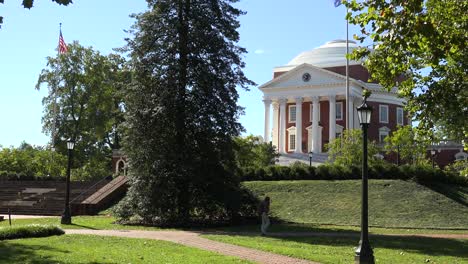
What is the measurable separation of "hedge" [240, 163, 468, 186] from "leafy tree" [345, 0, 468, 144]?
15917mm

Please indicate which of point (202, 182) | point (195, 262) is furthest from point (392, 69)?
point (202, 182)

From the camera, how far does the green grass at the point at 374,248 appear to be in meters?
12.7

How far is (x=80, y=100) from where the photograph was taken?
209 feet

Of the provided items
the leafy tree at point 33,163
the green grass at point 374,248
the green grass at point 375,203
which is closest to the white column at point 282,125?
the leafy tree at point 33,163

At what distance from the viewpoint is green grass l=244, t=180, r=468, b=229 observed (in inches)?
976

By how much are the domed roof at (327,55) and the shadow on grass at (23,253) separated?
220 feet

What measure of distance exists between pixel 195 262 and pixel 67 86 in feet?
184

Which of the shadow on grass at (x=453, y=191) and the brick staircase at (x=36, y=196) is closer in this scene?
the shadow on grass at (x=453, y=191)

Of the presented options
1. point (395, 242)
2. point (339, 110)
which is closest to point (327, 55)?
point (339, 110)

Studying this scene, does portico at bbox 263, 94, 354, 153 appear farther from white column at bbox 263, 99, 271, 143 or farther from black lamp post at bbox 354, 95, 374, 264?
black lamp post at bbox 354, 95, 374, 264

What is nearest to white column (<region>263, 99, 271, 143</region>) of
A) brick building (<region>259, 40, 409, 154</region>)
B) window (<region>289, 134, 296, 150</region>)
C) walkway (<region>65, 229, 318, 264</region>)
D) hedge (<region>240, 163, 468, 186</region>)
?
brick building (<region>259, 40, 409, 154</region>)

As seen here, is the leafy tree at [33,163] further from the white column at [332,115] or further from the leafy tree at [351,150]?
the white column at [332,115]

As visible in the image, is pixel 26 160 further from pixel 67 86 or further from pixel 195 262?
pixel 195 262

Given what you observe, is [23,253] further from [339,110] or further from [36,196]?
[339,110]
